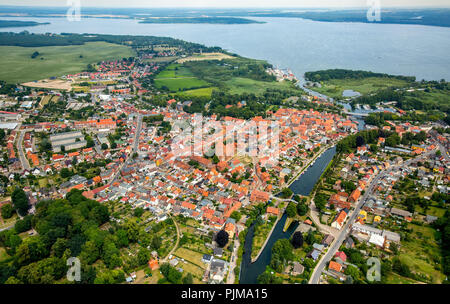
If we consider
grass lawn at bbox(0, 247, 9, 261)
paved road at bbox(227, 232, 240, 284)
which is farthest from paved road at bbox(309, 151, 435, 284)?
grass lawn at bbox(0, 247, 9, 261)

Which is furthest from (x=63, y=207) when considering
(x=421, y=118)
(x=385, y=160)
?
(x=421, y=118)

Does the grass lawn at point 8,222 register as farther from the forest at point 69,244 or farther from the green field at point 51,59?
the green field at point 51,59

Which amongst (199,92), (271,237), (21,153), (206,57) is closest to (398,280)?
(271,237)

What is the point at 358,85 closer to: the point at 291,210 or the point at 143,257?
the point at 291,210

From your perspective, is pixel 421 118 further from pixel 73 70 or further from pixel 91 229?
pixel 73 70

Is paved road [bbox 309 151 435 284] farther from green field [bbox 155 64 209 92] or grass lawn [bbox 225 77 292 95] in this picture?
green field [bbox 155 64 209 92]
